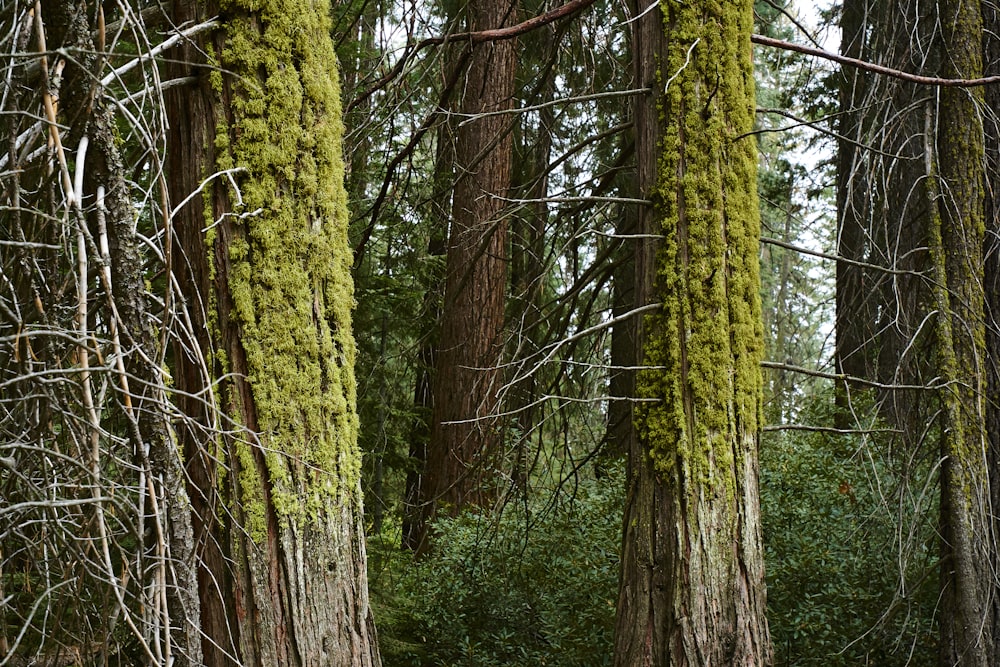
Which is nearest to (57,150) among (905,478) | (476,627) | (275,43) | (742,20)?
(275,43)

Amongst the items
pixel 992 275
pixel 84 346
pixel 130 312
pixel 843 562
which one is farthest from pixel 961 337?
pixel 84 346

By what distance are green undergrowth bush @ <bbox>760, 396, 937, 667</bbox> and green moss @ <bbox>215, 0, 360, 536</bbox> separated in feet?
10.1

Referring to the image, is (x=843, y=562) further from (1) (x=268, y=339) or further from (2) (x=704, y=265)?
(1) (x=268, y=339)

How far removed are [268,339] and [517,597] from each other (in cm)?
367

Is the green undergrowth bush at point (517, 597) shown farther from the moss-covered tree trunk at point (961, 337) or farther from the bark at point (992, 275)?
the bark at point (992, 275)

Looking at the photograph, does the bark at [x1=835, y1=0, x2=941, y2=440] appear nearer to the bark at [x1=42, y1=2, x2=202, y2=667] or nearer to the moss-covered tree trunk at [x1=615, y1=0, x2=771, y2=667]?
the moss-covered tree trunk at [x1=615, y1=0, x2=771, y2=667]

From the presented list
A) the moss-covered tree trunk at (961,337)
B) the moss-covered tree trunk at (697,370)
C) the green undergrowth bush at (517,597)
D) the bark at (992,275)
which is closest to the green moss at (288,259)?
the moss-covered tree trunk at (697,370)

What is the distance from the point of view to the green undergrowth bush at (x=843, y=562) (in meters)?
4.78

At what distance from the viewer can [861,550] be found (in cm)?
510

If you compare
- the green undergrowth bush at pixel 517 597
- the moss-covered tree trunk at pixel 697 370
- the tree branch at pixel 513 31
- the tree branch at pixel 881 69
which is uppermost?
the tree branch at pixel 513 31

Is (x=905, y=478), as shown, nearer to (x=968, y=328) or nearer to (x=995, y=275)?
(x=968, y=328)

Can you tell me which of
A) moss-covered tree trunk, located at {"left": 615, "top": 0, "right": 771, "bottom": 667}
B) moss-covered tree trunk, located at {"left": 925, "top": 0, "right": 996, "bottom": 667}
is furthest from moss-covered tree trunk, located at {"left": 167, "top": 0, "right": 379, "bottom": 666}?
moss-covered tree trunk, located at {"left": 925, "top": 0, "right": 996, "bottom": 667}

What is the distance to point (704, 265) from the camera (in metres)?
3.37

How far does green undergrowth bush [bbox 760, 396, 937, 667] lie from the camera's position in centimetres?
478
